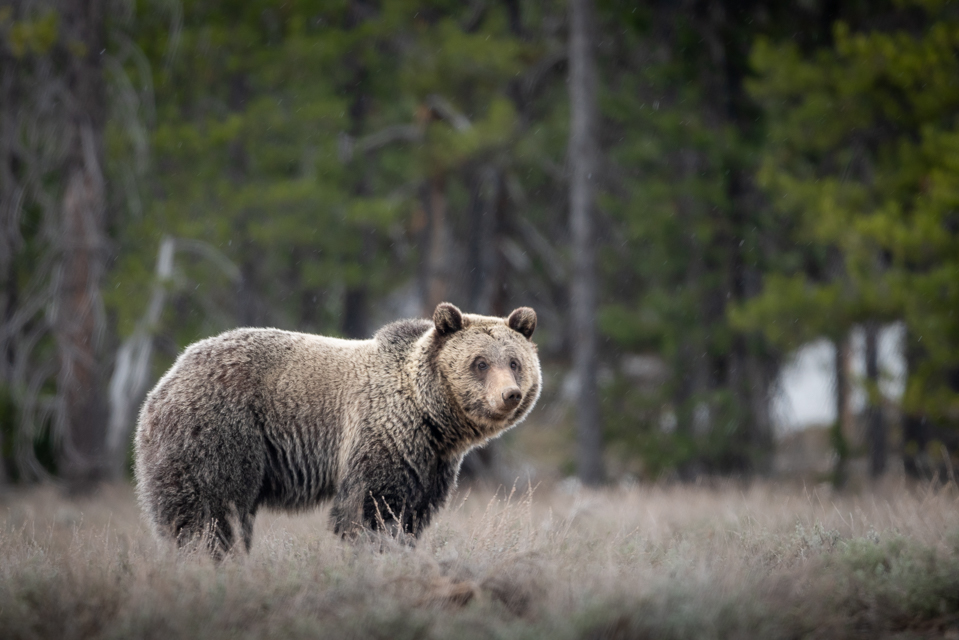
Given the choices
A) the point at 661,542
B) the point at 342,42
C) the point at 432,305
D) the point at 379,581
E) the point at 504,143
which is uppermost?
the point at 342,42

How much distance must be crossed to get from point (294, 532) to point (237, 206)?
9.04m

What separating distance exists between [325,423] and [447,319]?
1157 millimetres

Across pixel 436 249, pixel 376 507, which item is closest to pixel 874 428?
pixel 436 249

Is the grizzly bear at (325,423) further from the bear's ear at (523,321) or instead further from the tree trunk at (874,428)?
the tree trunk at (874,428)

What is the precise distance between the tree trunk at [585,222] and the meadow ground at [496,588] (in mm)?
7668

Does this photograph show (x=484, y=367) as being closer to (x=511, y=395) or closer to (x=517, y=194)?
(x=511, y=395)

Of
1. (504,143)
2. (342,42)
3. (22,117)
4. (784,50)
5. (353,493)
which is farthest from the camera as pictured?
(342,42)

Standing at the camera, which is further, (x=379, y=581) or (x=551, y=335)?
(x=551, y=335)

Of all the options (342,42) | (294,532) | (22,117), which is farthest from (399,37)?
(294,532)

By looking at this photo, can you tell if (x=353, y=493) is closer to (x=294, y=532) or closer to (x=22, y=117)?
(x=294, y=532)

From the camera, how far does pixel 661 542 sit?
6281mm

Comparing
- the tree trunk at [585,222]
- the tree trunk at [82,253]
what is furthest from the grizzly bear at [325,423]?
the tree trunk at [585,222]

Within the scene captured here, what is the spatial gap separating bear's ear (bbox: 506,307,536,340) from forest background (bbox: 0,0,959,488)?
250 inches

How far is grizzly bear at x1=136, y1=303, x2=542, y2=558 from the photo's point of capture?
5.50 m
